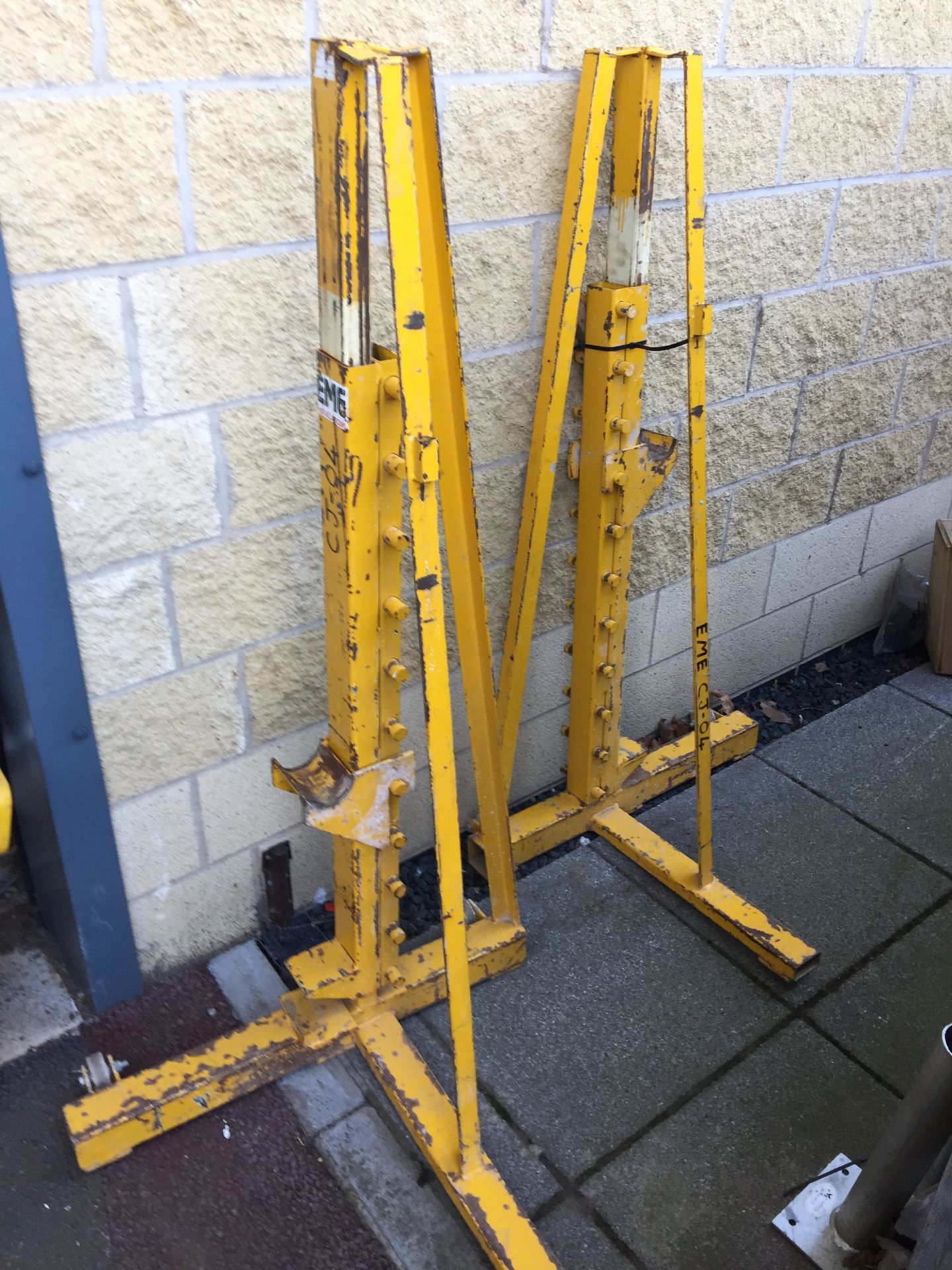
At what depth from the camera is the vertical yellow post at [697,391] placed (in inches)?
75.6

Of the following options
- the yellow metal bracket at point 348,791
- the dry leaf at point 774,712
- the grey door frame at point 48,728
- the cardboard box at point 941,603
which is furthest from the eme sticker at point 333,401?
the cardboard box at point 941,603

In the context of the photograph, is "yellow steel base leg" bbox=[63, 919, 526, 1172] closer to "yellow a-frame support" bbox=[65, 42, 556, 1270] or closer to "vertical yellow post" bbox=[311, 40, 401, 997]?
"yellow a-frame support" bbox=[65, 42, 556, 1270]

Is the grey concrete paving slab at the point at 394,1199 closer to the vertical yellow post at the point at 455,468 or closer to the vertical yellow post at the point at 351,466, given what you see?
the vertical yellow post at the point at 351,466

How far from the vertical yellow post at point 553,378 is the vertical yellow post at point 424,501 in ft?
2.26

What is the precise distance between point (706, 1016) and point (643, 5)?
2220mm

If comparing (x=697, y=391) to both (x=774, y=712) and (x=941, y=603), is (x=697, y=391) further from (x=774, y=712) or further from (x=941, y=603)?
(x=941, y=603)

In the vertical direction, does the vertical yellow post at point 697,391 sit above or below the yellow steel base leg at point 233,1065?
above

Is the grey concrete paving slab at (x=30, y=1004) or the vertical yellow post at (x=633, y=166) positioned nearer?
the vertical yellow post at (x=633, y=166)

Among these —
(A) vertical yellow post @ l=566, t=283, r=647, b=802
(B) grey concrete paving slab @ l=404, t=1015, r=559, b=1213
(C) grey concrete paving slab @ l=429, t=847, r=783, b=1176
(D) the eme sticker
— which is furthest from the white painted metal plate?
(D) the eme sticker

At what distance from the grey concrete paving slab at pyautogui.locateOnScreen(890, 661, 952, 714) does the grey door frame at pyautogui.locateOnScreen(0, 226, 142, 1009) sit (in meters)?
2.67

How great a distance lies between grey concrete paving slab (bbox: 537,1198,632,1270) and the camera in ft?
5.77

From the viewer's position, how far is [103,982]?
2.14m

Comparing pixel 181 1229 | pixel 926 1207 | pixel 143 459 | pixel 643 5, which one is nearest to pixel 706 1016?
pixel 926 1207

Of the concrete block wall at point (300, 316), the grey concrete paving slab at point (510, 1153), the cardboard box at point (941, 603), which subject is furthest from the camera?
the cardboard box at point (941, 603)
